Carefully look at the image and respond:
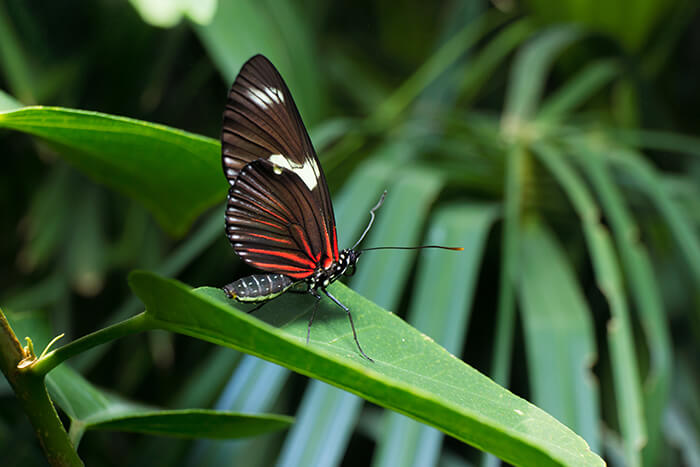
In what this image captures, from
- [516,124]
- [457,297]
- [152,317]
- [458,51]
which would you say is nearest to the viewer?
[152,317]

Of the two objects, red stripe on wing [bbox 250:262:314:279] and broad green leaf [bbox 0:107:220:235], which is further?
red stripe on wing [bbox 250:262:314:279]

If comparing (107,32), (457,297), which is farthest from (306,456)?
(107,32)

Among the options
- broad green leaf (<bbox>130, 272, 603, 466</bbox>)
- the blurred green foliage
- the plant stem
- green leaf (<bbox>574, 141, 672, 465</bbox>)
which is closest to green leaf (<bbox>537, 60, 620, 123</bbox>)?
the blurred green foliage

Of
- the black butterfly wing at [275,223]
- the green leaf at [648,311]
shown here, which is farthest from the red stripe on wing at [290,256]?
the green leaf at [648,311]

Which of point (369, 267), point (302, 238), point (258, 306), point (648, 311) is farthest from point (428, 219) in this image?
point (258, 306)

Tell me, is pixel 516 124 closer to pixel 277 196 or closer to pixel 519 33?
pixel 519 33

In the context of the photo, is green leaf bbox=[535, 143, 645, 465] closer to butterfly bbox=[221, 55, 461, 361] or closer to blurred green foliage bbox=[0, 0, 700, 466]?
blurred green foliage bbox=[0, 0, 700, 466]

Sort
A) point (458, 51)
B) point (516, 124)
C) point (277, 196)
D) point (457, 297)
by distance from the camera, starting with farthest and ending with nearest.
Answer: point (458, 51) < point (516, 124) < point (457, 297) < point (277, 196)
